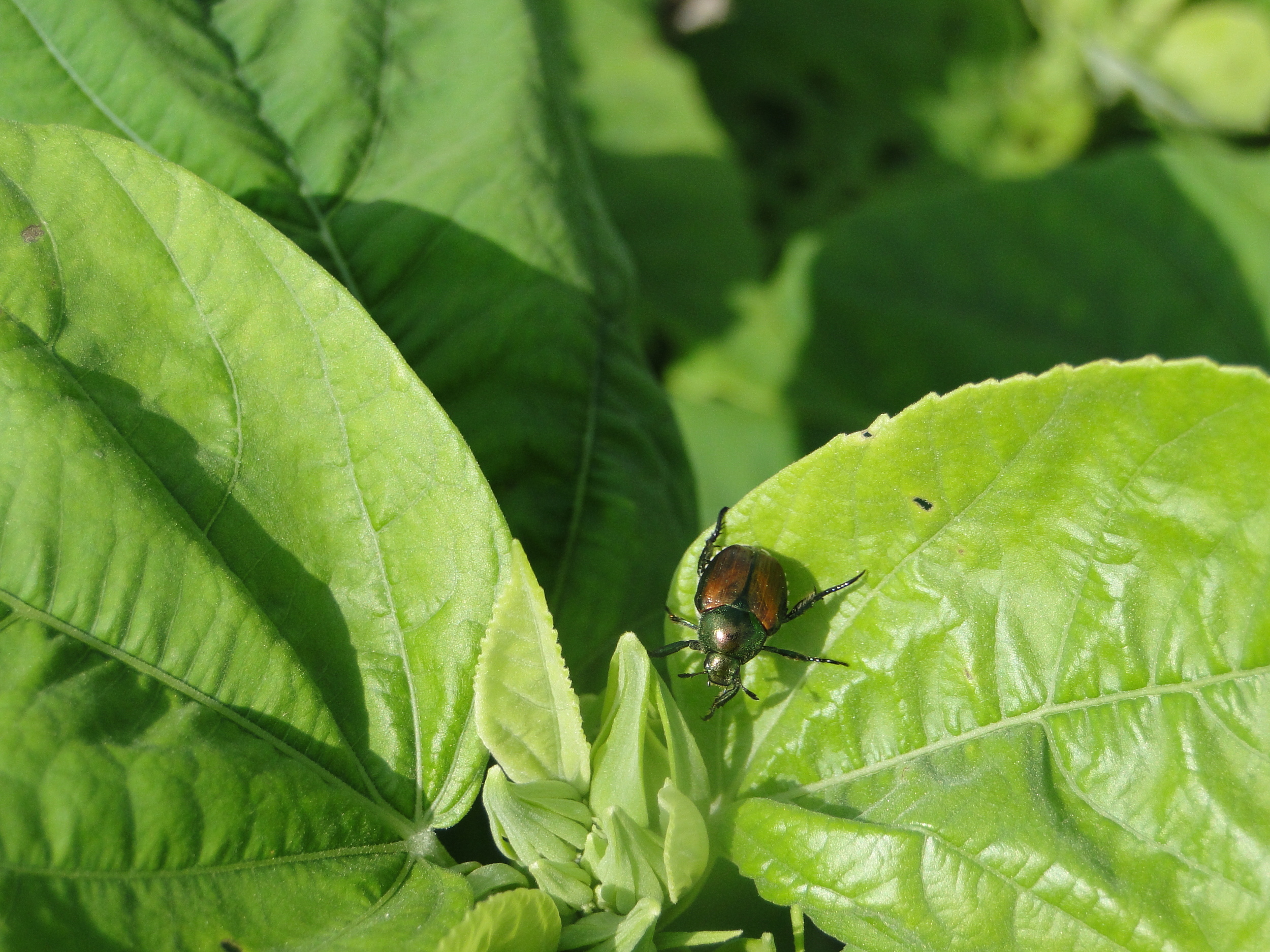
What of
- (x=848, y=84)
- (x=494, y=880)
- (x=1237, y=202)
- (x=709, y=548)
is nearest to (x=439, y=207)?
(x=709, y=548)

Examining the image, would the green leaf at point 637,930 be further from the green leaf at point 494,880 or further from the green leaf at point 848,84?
the green leaf at point 848,84

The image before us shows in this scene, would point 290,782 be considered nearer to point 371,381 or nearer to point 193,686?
point 193,686

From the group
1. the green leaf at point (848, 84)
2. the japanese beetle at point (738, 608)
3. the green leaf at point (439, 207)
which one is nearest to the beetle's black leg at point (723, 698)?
the japanese beetle at point (738, 608)

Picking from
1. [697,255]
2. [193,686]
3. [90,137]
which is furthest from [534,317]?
[697,255]

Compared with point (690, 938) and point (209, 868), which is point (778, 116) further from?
point (209, 868)

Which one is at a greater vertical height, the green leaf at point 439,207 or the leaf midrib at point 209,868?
the green leaf at point 439,207
